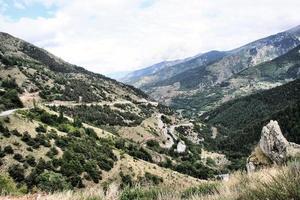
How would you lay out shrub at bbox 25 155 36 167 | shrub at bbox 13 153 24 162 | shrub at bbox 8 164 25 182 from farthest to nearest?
shrub at bbox 25 155 36 167
shrub at bbox 13 153 24 162
shrub at bbox 8 164 25 182

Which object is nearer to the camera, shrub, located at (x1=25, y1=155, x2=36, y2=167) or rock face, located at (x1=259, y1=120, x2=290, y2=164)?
rock face, located at (x1=259, y1=120, x2=290, y2=164)

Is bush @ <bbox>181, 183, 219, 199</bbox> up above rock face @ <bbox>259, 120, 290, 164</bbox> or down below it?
above

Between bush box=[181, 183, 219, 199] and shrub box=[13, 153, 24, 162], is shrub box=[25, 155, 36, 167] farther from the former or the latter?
bush box=[181, 183, 219, 199]

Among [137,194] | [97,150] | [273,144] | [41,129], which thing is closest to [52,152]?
[41,129]

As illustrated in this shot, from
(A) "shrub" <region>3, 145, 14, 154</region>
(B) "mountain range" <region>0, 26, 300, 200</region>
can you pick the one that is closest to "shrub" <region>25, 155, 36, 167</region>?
(B) "mountain range" <region>0, 26, 300, 200</region>

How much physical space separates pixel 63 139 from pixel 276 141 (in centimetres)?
5054

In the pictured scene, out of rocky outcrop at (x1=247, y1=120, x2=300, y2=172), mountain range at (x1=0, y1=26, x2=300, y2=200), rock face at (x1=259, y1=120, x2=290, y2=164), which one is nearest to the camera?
mountain range at (x1=0, y1=26, x2=300, y2=200)

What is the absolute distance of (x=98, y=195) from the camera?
13.0 meters

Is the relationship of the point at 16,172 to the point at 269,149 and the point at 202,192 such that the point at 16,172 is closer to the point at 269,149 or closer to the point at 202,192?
the point at 269,149

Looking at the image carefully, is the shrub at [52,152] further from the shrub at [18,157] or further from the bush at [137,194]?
the bush at [137,194]

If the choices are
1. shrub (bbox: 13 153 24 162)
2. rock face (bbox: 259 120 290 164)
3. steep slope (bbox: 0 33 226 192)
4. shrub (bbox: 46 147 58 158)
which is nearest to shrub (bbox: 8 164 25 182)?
steep slope (bbox: 0 33 226 192)

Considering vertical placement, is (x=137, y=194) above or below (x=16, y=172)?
above

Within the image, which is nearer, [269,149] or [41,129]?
[269,149]

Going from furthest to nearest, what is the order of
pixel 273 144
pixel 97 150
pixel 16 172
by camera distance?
pixel 97 150 < pixel 16 172 < pixel 273 144
